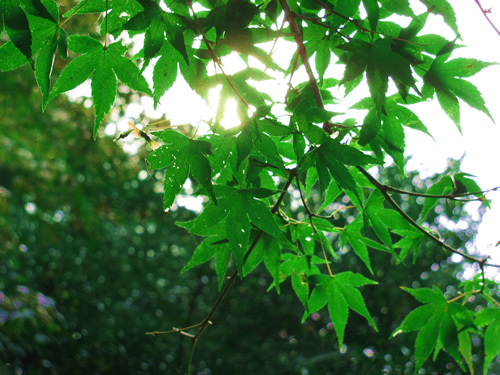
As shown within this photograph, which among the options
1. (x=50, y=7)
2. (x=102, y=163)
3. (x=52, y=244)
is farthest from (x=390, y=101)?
(x=52, y=244)

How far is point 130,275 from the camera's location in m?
4.53

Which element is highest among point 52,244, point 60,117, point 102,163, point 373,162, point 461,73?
point 60,117

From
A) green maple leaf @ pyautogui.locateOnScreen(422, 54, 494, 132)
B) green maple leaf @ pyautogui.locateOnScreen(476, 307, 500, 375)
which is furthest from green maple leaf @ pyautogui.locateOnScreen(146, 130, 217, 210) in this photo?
green maple leaf @ pyautogui.locateOnScreen(476, 307, 500, 375)

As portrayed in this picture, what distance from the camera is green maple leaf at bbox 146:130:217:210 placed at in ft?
1.99

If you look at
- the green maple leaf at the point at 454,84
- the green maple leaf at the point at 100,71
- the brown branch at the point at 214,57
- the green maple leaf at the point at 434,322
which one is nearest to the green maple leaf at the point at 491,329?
the green maple leaf at the point at 434,322

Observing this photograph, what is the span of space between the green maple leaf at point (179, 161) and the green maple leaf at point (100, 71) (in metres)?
0.11

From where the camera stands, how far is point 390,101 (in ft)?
2.45

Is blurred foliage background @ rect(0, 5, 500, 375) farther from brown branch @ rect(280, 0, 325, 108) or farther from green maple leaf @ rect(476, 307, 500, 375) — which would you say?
brown branch @ rect(280, 0, 325, 108)

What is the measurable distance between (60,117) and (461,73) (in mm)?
4361

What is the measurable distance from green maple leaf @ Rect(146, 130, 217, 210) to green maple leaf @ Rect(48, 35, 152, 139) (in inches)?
4.5

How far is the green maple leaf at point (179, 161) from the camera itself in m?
0.61

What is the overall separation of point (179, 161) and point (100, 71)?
0.22 meters

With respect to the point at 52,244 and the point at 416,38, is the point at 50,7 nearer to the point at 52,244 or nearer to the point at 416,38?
the point at 416,38

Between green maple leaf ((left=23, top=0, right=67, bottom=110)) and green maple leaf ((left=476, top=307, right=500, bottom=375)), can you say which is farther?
green maple leaf ((left=476, top=307, right=500, bottom=375))
